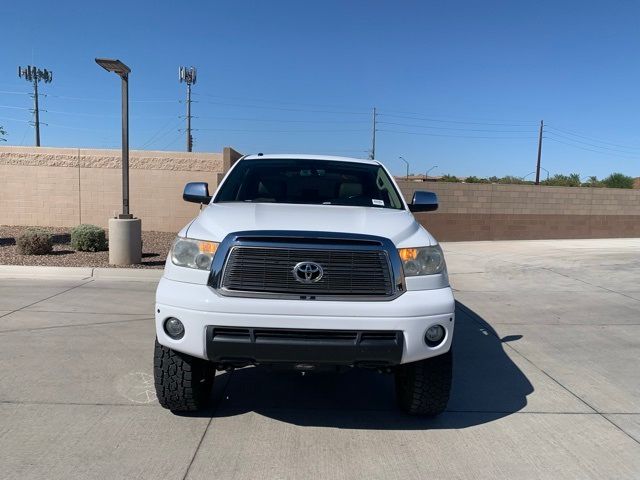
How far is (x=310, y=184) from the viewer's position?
512 centimetres

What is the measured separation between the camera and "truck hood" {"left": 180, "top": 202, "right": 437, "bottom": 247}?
3.50m

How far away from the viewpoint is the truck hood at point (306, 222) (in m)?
3.50

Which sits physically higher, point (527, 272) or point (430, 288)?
point (430, 288)

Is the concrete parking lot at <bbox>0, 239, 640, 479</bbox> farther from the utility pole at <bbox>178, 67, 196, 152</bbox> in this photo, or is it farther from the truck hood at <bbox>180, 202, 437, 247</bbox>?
the utility pole at <bbox>178, 67, 196, 152</bbox>

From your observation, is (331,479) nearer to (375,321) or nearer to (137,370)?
(375,321)

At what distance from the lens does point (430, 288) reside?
3.47 meters


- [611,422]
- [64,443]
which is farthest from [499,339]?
[64,443]

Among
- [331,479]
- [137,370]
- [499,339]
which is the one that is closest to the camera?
[331,479]

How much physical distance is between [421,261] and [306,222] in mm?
788

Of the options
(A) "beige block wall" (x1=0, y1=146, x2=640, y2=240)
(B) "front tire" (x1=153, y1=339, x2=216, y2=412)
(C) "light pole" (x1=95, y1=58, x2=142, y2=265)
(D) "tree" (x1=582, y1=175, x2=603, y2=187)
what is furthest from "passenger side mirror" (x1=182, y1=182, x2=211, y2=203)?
(D) "tree" (x1=582, y1=175, x2=603, y2=187)

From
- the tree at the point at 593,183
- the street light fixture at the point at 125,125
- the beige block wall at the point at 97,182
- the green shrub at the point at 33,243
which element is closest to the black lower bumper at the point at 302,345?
the street light fixture at the point at 125,125

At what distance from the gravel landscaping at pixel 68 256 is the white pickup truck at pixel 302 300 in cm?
734

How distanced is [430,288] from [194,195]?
102 inches

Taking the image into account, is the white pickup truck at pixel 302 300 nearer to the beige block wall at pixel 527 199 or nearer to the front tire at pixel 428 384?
the front tire at pixel 428 384
